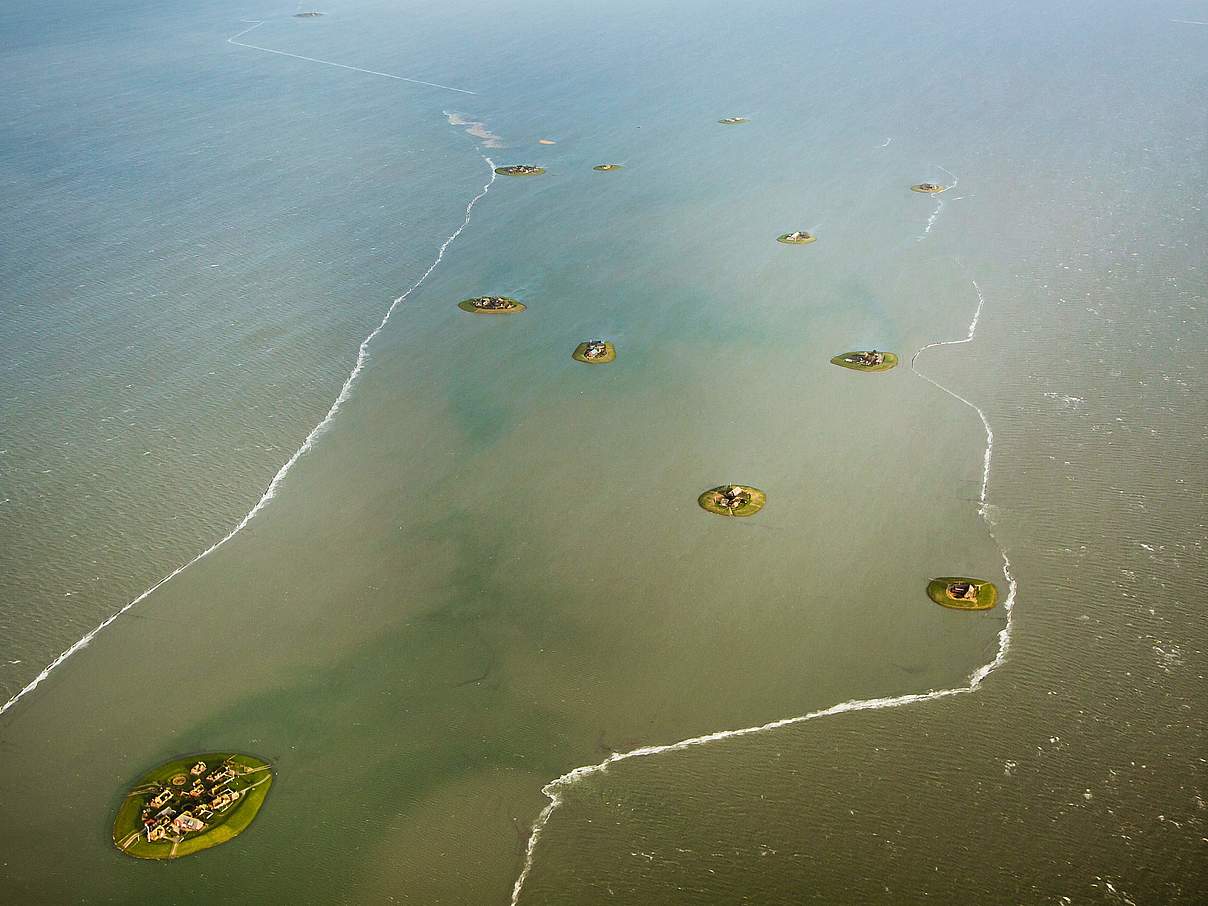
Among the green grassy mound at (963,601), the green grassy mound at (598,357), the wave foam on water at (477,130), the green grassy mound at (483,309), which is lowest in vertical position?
the green grassy mound at (598,357)

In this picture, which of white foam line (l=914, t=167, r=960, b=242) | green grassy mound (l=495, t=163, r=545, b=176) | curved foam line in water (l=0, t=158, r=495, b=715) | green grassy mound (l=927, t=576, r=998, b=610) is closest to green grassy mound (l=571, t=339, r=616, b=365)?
curved foam line in water (l=0, t=158, r=495, b=715)

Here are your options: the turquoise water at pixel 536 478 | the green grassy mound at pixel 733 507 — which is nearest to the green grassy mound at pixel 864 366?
the turquoise water at pixel 536 478

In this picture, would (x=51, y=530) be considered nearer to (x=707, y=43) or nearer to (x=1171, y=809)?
(x=1171, y=809)

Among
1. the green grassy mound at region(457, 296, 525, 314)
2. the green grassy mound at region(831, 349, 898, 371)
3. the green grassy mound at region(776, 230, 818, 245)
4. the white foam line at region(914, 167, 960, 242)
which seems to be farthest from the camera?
the green grassy mound at region(776, 230, 818, 245)

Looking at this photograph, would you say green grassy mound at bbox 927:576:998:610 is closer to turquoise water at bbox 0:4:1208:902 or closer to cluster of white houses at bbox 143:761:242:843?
turquoise water at bbox 0:4:1208:902

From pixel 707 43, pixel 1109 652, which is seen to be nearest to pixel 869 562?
pixel 1109 652

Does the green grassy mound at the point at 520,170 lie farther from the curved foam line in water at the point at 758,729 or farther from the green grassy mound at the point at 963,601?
the green grassy mound at the point at 963,601

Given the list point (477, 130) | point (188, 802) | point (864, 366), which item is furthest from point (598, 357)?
point (477, 130)
